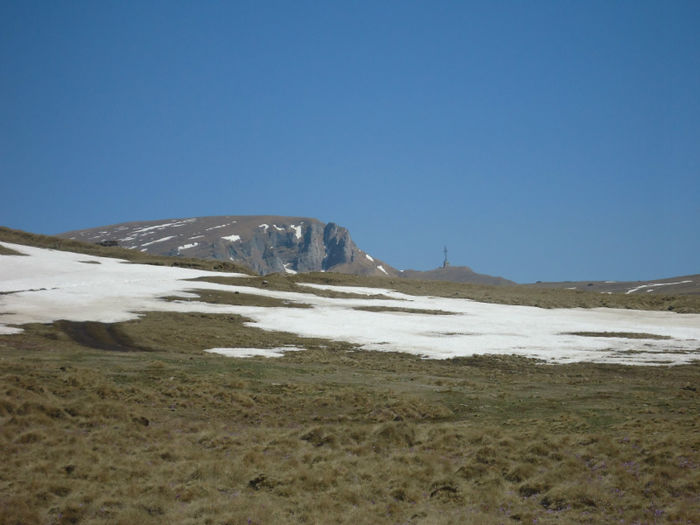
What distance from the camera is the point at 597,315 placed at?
3275 inches

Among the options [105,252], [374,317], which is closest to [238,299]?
[374,317]

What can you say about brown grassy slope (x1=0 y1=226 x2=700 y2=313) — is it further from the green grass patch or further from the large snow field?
the green grass patch

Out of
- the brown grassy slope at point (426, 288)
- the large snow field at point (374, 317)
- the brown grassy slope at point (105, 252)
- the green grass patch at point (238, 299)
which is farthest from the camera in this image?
the brown grassy slope at point (105, 252)

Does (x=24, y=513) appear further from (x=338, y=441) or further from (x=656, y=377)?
(x=656, y=377)

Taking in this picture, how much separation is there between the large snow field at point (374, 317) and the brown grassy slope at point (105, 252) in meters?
20.9

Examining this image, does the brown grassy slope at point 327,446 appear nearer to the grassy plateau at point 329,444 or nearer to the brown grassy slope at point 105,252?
the grassy plateau at point 329,444

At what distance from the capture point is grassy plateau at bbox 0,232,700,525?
16594 millimetres

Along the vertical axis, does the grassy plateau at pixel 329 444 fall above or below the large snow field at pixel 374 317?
below

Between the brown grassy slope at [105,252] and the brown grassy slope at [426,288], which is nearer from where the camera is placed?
the brown grassy slope at [426,288]

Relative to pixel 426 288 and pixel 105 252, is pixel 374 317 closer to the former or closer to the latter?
pixel 426 288

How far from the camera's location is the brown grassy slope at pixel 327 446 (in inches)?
653

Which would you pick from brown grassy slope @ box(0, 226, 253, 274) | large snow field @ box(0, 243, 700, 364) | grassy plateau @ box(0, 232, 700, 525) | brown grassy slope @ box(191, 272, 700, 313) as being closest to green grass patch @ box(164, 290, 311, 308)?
large snow field @ box(0, 243, 700, 364)

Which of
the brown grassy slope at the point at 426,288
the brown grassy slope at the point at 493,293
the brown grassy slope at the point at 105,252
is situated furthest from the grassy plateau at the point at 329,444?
the brown grassy slope at the point at 105,252

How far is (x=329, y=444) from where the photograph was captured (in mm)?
22781
